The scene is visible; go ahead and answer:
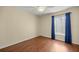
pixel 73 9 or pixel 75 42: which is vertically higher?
pixel 73 9

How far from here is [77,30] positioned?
51.2 inches

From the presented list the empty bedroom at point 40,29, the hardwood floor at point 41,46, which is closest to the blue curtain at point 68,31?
the empty bedroom at point 40,29

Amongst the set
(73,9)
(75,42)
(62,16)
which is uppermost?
(73,9)

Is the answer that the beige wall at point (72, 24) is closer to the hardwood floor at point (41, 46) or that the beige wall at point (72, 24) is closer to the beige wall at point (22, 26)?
the beige wall at point (22, 26)

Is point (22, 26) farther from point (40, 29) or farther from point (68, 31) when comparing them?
point (68, 31)

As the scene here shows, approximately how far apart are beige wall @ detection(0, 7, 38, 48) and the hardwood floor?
150 millimetres

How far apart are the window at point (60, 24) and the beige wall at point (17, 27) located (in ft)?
1.60

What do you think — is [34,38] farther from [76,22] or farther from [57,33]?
[76,22]

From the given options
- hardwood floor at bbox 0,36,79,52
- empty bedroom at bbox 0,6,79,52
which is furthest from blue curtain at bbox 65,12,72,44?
hardwood floor at bbox 0,36,79,52

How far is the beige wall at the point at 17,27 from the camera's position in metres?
1.45
